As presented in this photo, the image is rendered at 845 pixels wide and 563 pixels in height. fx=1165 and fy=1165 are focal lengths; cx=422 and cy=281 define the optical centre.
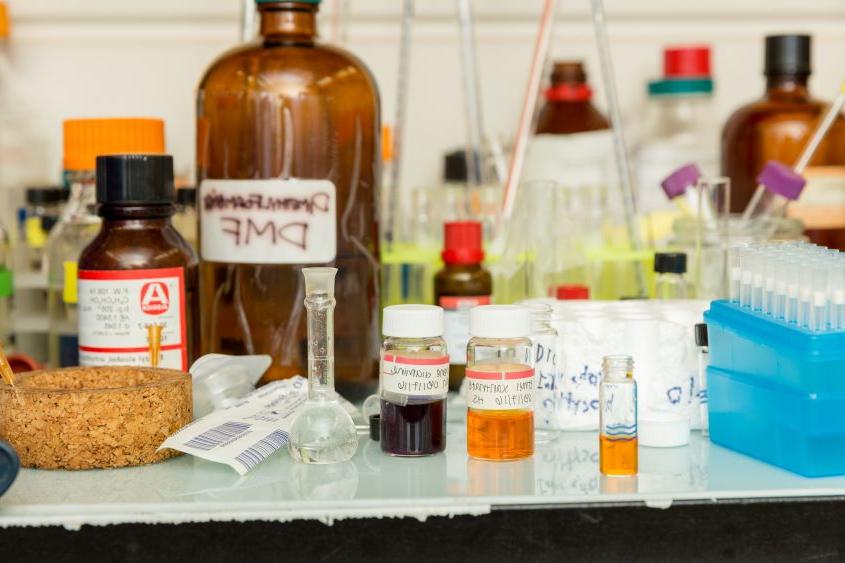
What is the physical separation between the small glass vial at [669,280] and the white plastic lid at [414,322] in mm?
243

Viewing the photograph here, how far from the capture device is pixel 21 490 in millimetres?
634

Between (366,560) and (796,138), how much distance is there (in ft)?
2.42

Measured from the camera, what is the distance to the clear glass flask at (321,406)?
0.70 meters

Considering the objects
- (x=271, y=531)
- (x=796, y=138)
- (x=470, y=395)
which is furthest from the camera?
(x=796, y=138)

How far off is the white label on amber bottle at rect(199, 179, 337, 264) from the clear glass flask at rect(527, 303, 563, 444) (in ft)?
0.58

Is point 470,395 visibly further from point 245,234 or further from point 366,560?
point 245,234

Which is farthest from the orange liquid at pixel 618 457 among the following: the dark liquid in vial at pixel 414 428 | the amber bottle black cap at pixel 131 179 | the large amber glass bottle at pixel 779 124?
the large amber glass bottle at pixel 779 124

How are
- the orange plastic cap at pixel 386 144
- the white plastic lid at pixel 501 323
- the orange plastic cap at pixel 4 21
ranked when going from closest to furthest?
the white plastic lid at pixel 501 323 → the orange plastic cap at pixel 386 144 → the orange plastic cap at pixel 4 21

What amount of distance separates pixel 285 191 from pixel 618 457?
1.08 feet

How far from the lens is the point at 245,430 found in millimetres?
719

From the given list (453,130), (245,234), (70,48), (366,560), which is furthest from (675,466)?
(70,48)

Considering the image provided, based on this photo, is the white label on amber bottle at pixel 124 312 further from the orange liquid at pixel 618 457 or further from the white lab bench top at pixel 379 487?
the orange liquid at pixel 618 457

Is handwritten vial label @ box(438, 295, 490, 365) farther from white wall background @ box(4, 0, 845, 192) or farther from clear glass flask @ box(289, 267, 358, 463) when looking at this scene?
white wall background @ box(4, 0, 845, 192)

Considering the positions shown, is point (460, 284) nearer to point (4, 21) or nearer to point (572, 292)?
point (572, 292)
